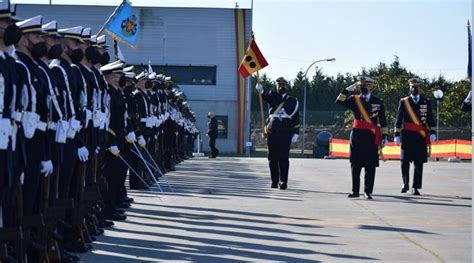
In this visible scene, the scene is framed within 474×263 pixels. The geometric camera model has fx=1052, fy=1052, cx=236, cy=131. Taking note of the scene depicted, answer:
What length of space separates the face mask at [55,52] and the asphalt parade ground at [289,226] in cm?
193

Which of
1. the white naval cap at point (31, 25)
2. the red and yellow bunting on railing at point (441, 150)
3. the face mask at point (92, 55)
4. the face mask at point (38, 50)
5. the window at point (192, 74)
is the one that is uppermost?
the window at point (192, 74)

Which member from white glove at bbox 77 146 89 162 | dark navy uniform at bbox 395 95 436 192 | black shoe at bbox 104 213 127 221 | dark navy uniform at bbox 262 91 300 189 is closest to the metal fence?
dark navy uniform at bbox 262 91 300 189

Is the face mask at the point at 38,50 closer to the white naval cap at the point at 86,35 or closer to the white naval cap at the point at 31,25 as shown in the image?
the white naval cap at the point at 31,25

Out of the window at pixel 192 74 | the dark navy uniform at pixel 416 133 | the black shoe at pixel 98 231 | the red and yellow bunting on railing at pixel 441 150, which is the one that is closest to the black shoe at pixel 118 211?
the black shoe at pixel 98 231

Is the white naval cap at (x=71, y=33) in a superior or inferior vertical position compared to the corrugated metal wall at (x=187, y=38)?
inferior

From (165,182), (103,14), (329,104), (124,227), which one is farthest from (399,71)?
(124,227)

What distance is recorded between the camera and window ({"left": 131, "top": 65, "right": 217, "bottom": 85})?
6028 centimetres

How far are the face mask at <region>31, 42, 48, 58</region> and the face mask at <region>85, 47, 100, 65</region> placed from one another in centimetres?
190

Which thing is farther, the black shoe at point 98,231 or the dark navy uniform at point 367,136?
the dark navy uniform at point 367,136

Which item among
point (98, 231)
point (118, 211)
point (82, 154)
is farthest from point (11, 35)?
point (118, 211)

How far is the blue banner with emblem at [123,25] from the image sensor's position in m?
22.6

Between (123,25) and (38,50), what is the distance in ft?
48.1

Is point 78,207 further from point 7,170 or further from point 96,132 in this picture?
point 7,170

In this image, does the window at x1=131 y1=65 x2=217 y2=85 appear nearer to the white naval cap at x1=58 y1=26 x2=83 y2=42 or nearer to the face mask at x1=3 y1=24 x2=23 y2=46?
the white naval cap at x1=58 y1=26 x2=83 y2=42
